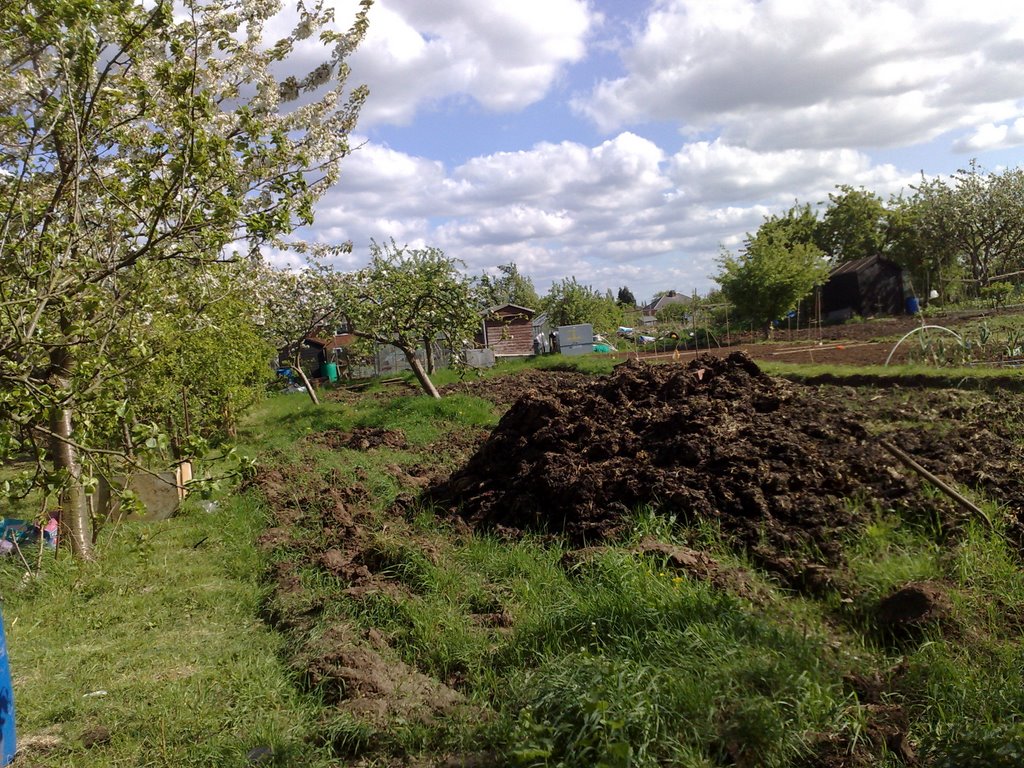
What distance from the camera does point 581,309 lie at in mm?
45812

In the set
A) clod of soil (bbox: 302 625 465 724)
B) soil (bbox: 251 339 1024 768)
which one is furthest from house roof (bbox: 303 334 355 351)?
clod of soil (bbox: 302 625 465 724)

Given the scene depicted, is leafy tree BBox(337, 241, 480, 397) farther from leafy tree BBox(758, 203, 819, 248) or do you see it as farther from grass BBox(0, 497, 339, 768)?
leafy tree BBox(758, 203, 819, 248)

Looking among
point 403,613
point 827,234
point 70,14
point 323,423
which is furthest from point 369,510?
point 827,234

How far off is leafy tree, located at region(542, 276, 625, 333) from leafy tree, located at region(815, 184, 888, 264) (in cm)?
1489

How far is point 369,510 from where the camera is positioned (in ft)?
25.7

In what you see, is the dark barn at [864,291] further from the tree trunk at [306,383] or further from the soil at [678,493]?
the soil at [678,493]

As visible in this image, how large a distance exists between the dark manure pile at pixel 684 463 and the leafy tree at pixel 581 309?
3611 centimetres

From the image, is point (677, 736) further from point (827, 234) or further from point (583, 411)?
point (827, 234)

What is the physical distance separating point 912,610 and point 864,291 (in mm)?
39110

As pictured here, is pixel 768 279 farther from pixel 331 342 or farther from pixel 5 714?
pixel 5 714

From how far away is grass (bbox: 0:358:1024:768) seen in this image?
10.4ft

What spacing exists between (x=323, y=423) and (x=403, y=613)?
11.3 meters

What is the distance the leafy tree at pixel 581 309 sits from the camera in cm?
4528

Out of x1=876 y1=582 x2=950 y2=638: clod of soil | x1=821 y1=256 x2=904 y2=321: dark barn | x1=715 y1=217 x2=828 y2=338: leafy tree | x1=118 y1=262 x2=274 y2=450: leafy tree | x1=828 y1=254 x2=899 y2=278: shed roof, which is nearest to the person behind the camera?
x1=876 y1=582 x2=950 y2=638: clod of soil
